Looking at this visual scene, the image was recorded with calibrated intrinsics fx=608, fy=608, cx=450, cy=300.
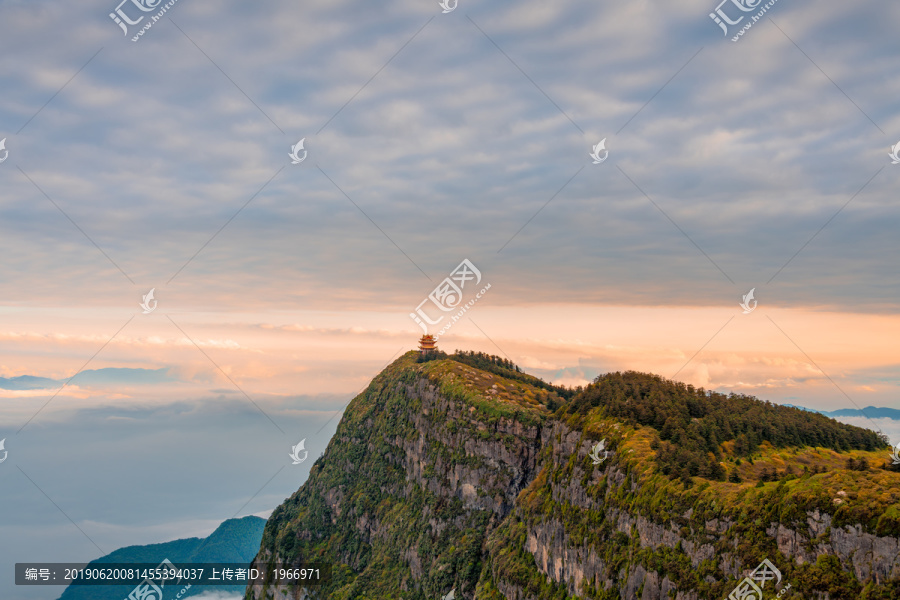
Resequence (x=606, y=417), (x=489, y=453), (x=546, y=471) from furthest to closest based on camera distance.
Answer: (x=489, y=453) → (x=546, y=471) → (x=606, y=417)

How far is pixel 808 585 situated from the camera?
209 ft

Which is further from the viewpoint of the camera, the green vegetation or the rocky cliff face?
the green vegetation

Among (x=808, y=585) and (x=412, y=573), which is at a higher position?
(x=412, y=573)

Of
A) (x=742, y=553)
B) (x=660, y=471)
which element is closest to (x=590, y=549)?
(x=660, y=471)

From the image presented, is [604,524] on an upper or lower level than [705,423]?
lower

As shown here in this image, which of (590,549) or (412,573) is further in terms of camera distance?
(412,573)

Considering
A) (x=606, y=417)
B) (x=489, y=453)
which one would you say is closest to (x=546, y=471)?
(x=606, y=417)

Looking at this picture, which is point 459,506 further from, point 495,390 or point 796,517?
point 796,517

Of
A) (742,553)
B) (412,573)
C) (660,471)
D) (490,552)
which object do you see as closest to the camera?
(742,553)

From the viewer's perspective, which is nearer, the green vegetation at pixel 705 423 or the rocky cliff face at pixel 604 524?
the rocky cliff face at pixel 604 524

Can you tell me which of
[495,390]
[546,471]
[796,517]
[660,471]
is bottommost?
[796,517]

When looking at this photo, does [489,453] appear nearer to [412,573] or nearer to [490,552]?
[490,552]

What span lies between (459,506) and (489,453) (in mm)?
22569

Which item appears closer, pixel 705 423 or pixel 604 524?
pixel 604 524
